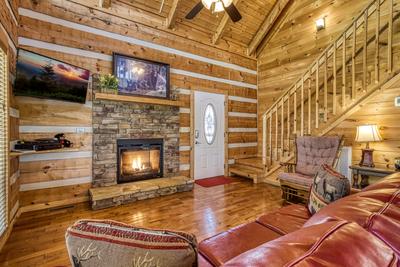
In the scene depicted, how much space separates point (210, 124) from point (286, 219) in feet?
12.0

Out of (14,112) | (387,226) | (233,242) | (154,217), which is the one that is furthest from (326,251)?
(14,112)

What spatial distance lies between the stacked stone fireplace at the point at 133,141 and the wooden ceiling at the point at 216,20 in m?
1.83

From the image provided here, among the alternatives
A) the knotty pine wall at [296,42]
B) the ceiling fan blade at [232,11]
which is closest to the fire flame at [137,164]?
the ceiling fan blade at [232,11]

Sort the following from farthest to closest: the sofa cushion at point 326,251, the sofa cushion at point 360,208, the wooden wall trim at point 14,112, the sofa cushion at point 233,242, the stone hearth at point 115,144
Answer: the stone hearth at point 115,144, the wooden wall trim at point 14,112, the sofa cushion at point 233,242, the sofa cushion at point 360,208, the sofa cushion at point 326,251

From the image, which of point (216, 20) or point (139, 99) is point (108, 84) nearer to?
point (139, 99)

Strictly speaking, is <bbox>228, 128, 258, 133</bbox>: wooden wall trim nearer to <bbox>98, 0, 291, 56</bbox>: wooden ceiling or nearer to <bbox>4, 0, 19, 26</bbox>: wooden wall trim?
<bbox>98, 0, 291, 56</bbox>: wooden ceiling

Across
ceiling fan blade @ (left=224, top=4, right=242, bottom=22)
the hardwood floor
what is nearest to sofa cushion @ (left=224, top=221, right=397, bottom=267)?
the hardwood floor

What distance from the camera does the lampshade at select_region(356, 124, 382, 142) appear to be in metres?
3.28

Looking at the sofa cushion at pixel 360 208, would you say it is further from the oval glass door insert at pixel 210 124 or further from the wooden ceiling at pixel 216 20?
the wooden ceiling at pixel 216 20

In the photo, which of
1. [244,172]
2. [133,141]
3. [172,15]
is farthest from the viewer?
[244,172]

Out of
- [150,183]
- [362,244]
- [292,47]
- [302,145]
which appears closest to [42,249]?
[150,183]

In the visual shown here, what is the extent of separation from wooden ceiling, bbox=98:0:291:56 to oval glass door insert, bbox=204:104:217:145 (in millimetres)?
1676

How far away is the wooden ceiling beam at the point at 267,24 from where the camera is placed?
5.22m

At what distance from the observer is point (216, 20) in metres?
5.06
